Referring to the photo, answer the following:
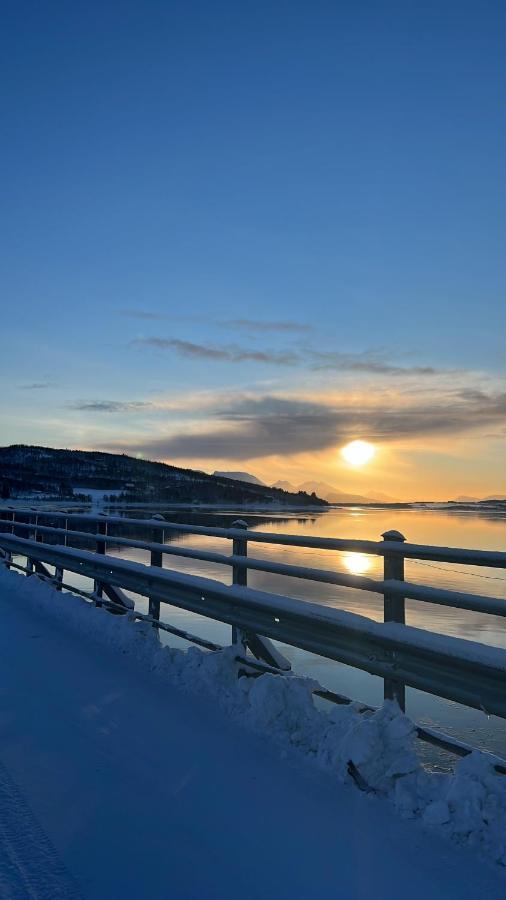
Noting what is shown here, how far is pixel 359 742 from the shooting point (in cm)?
463

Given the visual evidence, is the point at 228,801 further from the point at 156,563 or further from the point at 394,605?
the point at 156,563

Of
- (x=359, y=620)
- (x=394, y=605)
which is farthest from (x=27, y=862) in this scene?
(x=394, y=605)

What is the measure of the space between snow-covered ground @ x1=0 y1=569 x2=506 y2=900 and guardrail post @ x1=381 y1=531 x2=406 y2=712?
0.32 meters

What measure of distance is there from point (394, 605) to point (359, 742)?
1.01 m

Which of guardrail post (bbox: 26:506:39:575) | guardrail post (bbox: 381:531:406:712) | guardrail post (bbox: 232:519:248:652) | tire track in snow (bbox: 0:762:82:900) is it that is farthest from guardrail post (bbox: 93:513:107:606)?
tire track in snow (bbox: 0:762:82:900)

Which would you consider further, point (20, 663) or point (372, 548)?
point (20, 663)

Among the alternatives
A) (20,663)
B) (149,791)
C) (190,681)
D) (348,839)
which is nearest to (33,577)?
(20,663)

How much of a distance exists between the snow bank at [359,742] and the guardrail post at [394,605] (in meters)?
0.27

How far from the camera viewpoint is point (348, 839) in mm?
3908

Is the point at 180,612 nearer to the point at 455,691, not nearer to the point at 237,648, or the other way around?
the point at 237,648

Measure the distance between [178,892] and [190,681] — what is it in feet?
11.5

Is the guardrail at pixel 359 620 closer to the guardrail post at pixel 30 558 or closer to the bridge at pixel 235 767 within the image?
the bridge at pixel 235 767

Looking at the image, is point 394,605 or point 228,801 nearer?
point 228,801

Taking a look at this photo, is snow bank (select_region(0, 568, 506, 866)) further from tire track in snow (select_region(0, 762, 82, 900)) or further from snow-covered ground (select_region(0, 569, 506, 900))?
tire track in snow (select_region(0, 762, 82, 900))
